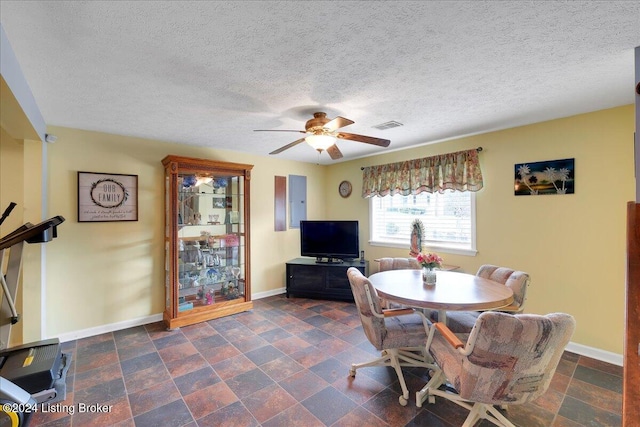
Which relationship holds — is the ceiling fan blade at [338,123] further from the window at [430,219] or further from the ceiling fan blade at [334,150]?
the window at [430,219]

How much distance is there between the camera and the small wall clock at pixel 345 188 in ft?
17.1

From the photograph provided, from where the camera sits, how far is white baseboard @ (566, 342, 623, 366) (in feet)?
8.64

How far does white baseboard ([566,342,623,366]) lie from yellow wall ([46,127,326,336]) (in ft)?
15.9

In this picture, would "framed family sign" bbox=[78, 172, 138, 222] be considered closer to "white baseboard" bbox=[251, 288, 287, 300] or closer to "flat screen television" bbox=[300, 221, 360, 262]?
"white baseboard" bbox=[251, 288, 287, 300]

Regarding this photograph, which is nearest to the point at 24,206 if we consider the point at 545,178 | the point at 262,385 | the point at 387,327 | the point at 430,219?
the point at 262,385

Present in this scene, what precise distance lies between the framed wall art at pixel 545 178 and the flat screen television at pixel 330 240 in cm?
227

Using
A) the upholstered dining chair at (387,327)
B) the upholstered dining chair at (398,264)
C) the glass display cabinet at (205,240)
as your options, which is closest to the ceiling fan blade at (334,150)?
the upholstered dining chair at (387,327)

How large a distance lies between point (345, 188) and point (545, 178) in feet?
9.76

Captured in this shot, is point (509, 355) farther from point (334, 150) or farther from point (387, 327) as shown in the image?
point (334, 150)

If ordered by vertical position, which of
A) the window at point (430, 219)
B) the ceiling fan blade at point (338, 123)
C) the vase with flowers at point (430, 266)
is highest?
the ceiling fan blade at point (338, 123)

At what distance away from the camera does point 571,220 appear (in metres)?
2.88

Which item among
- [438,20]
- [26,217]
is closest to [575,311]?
[438,20]

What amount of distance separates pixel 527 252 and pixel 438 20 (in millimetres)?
2822

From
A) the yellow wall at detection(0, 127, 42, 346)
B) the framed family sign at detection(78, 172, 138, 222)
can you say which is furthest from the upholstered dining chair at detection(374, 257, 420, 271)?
the yellow wall at detection(0, 127, 42, 346)
